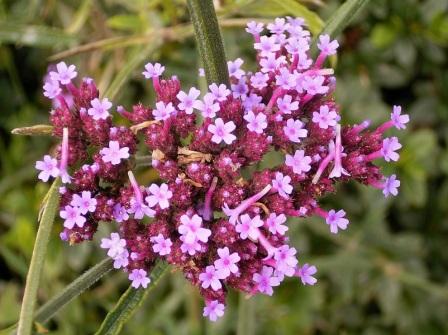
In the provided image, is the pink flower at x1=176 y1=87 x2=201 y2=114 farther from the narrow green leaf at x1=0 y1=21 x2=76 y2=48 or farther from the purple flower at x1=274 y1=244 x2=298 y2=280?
the narrow green leaf at x1=0 y1=21 x2=76 y2=48

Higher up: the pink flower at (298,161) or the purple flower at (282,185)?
the pink flower at (298,161)

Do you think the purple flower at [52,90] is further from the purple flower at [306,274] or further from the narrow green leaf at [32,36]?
the narrow green leaf at [32,36]

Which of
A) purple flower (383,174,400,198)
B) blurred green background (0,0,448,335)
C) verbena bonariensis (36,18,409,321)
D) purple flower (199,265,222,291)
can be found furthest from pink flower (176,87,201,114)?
blurred green background (0,0,448,335)

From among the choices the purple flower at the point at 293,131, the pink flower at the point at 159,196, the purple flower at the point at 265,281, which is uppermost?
the purple flower at the point at 293,131

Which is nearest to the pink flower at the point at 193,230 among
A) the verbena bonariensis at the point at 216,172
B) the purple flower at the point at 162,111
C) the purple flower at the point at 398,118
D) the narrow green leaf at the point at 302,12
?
the verbena bonariensis at the point at 216,172

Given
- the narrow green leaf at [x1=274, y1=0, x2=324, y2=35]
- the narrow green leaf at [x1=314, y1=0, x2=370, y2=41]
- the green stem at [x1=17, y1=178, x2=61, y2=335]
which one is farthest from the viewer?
the narrow green leaf at [x1=274, y1=0, x2=324, y2=35]

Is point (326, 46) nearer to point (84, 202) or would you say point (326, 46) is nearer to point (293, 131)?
point (293, 131)

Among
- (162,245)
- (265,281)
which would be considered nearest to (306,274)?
(265,281)
